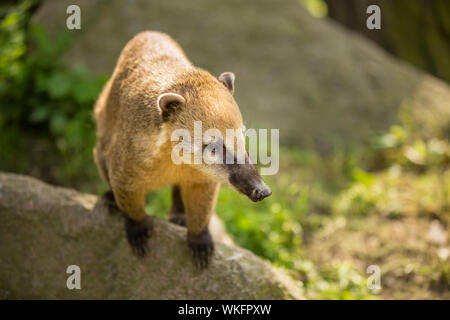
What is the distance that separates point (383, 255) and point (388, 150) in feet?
7.12

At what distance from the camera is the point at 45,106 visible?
264 inches

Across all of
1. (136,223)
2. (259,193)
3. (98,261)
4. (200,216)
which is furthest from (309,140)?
(259,193)

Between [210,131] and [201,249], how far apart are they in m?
1.20

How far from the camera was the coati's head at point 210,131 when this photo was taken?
3.05m

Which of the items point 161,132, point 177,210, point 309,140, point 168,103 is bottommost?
point 177,210

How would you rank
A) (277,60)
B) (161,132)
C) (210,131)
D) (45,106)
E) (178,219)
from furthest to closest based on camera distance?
(277,60) < (45,106) < (178,219) < (161,132) < (210,131)

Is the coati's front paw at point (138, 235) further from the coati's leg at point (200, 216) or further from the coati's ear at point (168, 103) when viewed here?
the coati's ear at point (168, 103)

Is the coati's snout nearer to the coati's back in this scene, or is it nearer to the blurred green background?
the coati's back

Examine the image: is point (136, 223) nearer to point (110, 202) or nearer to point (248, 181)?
point (110, 202)

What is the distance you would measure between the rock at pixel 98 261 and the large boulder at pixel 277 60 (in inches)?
143

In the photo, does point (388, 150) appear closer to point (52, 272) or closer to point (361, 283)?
point (361, 283)

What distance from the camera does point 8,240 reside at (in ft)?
13.5

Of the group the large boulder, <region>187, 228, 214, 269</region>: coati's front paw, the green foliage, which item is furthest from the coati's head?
the large boulder

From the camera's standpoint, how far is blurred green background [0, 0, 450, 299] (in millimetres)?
5578
